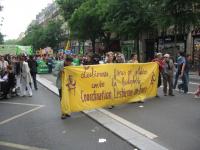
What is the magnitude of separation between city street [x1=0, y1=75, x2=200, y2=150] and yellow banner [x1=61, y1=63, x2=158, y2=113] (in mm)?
311

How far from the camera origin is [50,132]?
965cm

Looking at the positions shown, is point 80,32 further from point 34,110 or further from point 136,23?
point 34,110

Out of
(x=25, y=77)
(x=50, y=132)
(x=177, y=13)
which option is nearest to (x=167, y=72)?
(x=25, y=77)

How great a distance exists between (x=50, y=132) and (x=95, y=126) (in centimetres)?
112

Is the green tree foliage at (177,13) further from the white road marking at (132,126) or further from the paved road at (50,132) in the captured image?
the white road marking at (132,126)

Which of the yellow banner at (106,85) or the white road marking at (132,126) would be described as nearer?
the white road marking at (132,126)

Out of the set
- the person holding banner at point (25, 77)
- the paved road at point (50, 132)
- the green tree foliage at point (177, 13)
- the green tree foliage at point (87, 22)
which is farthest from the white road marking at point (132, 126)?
the green tree foliage at point (87, 22)

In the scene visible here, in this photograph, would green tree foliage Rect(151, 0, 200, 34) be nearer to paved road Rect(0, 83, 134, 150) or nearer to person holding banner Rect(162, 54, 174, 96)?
person holding banner Rect(162, 54, 174, 96)

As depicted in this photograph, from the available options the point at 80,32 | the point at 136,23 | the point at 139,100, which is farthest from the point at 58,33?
the point at 139,100

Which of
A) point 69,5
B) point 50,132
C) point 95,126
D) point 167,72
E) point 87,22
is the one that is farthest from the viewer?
point 69,5

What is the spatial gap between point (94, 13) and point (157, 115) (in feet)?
135

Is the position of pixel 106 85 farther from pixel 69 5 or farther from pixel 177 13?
pixel 69 5

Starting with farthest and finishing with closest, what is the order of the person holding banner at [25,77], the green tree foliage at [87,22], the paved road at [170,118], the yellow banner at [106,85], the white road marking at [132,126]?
the green tree foliage at [87,22] → the person holding banner at [25,77] → the yellow banner at [106,85] → the white road marking at [132,126] → the paved road at [170,118]

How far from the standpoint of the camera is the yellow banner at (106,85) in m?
11.6
